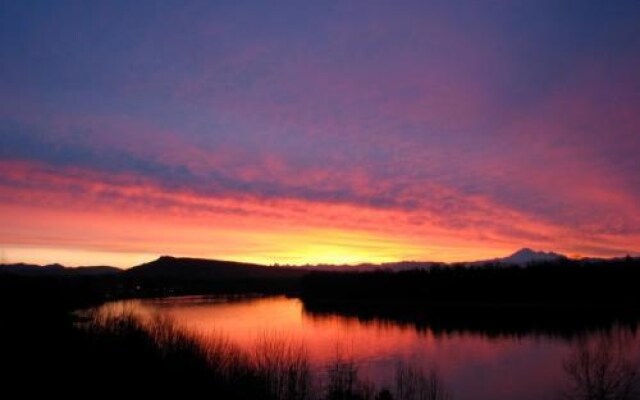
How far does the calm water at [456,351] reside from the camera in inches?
1174

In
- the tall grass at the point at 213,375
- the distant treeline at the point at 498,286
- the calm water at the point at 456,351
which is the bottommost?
the calm water at the point at 456,351

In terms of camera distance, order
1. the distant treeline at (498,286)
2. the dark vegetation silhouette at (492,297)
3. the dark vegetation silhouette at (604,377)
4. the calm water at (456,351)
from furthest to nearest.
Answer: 1. the distant treeline at (498,286)
2. the dark vegetation silhouette at (492,297)
3. the calm water at (456,351)
4. the dark vegetation silhouette at (604,377)

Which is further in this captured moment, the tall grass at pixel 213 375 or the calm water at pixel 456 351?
the calm water at pixel 456 351

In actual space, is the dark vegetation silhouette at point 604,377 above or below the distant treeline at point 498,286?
below

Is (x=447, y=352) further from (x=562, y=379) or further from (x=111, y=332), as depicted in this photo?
(x=111, y=332)

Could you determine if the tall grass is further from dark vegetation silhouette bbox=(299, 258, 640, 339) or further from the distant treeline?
the distant treeline

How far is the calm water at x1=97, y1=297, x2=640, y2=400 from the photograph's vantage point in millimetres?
29828

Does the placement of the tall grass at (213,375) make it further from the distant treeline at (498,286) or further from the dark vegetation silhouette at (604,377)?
the distant treeline at (498,286)

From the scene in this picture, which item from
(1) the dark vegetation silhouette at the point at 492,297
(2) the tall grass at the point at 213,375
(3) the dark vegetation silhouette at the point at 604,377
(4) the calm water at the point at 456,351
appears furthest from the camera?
(1) the dark vegetation silhouette at the point at 492,297

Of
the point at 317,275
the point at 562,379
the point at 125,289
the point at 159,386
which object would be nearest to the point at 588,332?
the point at 562,379

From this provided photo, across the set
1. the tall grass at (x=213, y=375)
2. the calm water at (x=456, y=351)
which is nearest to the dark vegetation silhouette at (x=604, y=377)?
the calm water at (x=456, y=351)

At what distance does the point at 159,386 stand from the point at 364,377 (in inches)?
544

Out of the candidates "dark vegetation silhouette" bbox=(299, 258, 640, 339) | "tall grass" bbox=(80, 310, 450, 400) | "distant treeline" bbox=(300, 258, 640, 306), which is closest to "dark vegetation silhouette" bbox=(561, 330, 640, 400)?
"tall grass" bbox=(80, 310, 450, 400)

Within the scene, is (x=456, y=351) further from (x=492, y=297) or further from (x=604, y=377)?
(x=492, y=297)
